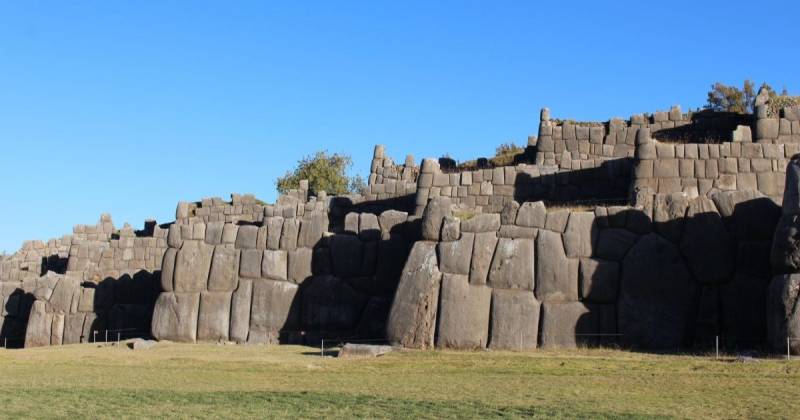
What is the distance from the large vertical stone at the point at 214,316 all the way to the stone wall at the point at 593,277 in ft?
19.5

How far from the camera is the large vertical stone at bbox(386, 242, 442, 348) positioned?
27.1m

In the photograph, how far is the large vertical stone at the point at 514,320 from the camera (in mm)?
26516

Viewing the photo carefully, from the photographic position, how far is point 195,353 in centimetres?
2852

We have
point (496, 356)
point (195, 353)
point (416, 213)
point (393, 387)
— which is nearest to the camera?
point (393, 387)

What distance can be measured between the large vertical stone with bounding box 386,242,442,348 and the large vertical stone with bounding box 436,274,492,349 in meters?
0.23

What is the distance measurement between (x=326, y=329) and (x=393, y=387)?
9.77 meters

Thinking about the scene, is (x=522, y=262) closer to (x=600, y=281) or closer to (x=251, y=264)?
(x=600, y=281)

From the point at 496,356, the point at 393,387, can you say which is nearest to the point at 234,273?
the point at 496,356

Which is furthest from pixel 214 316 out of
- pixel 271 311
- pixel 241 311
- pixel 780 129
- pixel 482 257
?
pixel 780 129

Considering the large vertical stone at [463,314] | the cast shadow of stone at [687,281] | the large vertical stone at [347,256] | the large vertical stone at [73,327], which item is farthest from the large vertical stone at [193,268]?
the cast shadow of stone at [687,281]

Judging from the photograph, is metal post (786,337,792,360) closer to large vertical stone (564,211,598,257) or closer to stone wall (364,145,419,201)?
large vertical stone (564,211,598,257)

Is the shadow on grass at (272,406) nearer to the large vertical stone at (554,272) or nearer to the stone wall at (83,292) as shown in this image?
the large vertical stone at (554,272)

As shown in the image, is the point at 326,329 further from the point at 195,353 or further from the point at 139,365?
the point at 139,365

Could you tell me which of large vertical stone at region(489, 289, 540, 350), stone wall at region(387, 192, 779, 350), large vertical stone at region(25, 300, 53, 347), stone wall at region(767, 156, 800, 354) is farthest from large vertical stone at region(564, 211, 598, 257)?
large vertical stone at region(25, 300, 53, 347)
